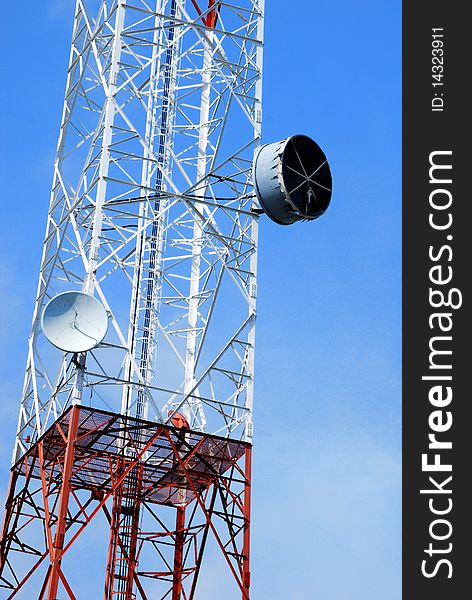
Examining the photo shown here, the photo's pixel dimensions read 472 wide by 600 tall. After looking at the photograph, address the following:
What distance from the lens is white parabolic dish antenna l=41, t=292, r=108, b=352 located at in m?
36.9

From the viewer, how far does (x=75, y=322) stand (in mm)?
36906

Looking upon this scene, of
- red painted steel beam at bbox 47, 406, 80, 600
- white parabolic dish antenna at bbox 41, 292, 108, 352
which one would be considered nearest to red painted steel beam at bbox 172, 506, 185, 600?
red painted steel beam at bbox 47, 406, 80, 600

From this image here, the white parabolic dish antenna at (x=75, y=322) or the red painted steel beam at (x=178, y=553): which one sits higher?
the white parabolic dish antenna at (x=75, y=322)

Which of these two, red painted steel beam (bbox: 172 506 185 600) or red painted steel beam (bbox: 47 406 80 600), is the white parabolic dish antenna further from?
red painted steel beam (bbox: 172 506 185 600)

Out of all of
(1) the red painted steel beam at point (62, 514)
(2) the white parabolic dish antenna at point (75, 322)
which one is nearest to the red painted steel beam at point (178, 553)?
(1) the red painted steel beam at point (62, 514)

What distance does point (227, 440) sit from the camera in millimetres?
39656

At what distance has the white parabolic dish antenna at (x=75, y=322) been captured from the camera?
121 feet

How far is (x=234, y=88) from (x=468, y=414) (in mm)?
19272

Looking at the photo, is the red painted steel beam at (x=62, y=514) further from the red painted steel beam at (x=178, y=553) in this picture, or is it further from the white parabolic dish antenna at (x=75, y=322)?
the red painted steel beam at (x=178, y=553)

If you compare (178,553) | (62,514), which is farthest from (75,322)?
(178,553)

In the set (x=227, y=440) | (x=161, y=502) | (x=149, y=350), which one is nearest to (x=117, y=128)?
(x=149, y=350)

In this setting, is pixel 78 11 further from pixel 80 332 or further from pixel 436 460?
pixel 436 460

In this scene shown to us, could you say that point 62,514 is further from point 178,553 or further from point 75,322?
point 178,553

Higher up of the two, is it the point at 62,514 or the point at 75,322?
the point at 75,322
